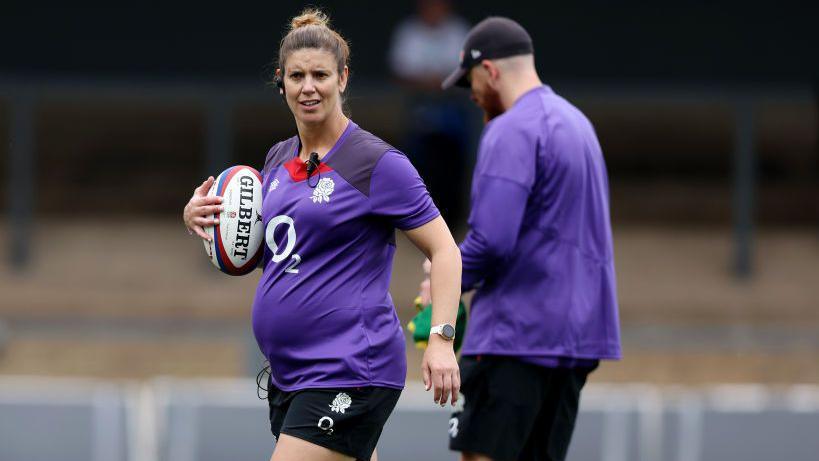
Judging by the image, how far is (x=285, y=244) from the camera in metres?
4.45

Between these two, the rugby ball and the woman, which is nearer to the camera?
the woman

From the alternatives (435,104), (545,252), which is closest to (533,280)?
(545,252)

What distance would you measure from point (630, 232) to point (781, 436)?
522 cm

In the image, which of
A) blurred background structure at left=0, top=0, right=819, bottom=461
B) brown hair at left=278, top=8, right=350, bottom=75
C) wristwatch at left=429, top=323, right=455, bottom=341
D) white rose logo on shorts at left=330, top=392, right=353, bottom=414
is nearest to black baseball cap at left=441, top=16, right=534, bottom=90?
brown hair at left=278, top=8, right=350, bottom=75

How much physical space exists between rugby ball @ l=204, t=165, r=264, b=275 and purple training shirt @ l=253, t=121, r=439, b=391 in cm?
16

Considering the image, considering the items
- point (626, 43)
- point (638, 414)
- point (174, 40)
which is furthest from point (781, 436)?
point (174, 40)

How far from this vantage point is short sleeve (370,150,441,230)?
172 inches

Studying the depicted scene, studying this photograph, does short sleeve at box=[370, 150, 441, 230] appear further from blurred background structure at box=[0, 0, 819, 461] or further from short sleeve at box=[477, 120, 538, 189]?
blurred background structure at box=[0, 0, 819, 461]

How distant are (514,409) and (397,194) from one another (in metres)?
1.32

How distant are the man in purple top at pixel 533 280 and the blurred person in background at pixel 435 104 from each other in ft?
20.2

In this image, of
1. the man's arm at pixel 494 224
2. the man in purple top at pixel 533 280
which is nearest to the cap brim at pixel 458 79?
the man in purple top at pixel 533 280

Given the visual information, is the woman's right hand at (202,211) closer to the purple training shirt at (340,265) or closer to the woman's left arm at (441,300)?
the purple training shirt at (340,265)

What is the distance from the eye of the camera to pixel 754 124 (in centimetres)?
1275

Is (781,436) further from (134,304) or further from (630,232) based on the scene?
(134,304)
